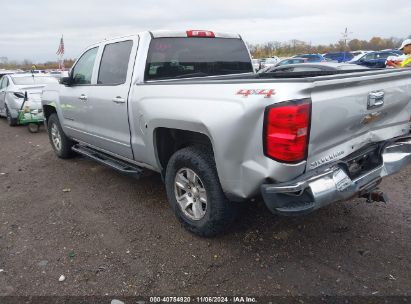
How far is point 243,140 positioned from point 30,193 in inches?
141

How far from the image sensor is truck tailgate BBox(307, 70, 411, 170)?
2.65 m

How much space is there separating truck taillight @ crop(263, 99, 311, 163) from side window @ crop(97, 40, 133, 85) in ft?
7.14

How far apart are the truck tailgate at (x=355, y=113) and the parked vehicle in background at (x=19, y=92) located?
878cm

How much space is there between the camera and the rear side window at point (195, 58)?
414cm

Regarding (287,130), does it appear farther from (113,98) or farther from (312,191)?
(113,98)

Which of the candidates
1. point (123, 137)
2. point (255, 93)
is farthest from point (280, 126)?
point (123, 137)

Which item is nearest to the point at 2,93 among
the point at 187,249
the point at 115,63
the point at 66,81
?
the point at 66,81

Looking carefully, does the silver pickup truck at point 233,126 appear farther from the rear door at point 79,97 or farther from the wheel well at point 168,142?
the rear door at point 79,97

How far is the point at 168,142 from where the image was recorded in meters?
3.83

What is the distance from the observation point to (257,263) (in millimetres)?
3145

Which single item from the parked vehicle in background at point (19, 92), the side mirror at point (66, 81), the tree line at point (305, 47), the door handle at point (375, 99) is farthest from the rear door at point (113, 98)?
the tree line at point (305, 47)

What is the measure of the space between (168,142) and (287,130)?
1.61 meters

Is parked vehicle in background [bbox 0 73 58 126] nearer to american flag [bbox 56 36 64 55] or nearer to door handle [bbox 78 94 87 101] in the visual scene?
door handle [bbox 78 94 87 101]

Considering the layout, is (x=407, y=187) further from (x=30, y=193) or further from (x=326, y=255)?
(x=30, y=193)
